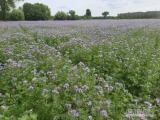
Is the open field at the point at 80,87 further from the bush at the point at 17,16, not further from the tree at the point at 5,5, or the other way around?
the bush at the point at 17,16

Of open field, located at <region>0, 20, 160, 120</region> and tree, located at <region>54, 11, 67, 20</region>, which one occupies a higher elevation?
tree, located at <region>54, 11, 67, 20</region>

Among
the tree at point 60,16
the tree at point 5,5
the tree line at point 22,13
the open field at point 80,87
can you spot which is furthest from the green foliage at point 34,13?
the open field at point 80,87

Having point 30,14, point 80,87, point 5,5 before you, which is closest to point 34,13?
point 30,14

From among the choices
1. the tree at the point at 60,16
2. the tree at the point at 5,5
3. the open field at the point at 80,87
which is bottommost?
the open field at the point at 80,87

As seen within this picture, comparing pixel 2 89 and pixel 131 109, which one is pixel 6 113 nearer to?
pixel 2 89

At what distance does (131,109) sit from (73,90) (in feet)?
2.87

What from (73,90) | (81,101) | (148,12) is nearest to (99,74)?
(73,90)

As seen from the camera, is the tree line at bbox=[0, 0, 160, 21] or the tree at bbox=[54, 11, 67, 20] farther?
the tree at bbox=[54, 11, 67, 20]

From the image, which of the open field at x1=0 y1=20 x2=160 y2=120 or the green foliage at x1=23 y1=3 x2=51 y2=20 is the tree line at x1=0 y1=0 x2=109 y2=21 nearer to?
the green foliage at x1=23 y1=3 x2=51 y2=20

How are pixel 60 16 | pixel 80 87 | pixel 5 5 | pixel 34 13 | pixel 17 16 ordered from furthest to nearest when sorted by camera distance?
pixel 34 13 → pixel 60 16 → pixel 17 16 → pixel 5 5 → pixel 80 87

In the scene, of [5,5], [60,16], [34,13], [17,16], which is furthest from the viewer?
[34,13]

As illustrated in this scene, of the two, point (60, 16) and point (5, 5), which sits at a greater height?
point (5, 5)

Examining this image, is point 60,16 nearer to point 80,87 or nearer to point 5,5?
point 5,5

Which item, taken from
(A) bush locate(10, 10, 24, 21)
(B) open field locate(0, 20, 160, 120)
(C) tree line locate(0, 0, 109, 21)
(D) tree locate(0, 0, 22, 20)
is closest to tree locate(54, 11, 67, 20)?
(C) tree line locate(0, 0, 109, 21)
